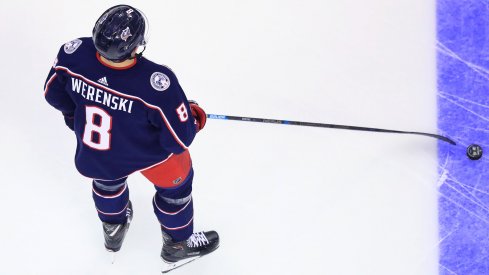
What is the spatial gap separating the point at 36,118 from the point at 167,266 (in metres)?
1.03

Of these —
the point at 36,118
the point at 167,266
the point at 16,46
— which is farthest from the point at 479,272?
the point at 16,46

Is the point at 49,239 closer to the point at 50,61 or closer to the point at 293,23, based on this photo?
the point at 50,61

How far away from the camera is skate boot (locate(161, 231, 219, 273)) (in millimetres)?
3178

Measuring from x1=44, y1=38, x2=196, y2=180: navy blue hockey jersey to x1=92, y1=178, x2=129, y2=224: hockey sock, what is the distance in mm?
288

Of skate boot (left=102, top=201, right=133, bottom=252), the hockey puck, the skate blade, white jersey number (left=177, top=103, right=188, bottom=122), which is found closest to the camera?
white jersey number (left=177, top=103, right=188, bottom=122)

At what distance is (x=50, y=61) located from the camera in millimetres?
3660

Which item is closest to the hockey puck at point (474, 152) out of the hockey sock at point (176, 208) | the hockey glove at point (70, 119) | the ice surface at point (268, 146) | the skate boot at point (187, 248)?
the ice surface at point (268, 146)

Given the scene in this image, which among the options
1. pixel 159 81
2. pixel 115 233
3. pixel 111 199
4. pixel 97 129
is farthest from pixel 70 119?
pixel 115 233

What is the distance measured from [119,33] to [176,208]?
954 mm

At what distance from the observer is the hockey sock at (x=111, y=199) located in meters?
2.88

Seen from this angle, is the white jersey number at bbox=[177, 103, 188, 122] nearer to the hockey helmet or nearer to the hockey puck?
the hockey helmet

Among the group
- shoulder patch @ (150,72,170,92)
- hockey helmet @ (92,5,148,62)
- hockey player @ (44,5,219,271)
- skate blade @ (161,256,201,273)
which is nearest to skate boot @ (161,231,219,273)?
skate blade @ (161,256,201,273)

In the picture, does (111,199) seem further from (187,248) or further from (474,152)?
(474,152)

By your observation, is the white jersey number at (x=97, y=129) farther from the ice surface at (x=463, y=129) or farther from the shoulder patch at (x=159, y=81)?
the ice surface at (x=463, y=129)
